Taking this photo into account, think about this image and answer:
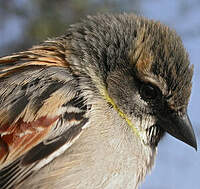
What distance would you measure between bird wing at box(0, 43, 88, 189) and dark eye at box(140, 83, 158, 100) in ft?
1.90

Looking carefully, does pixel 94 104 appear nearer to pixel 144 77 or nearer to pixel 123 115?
pixel 123 115

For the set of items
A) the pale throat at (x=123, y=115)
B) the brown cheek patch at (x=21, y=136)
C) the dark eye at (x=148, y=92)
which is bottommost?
the brown cheek patch at (x=21, y=136)

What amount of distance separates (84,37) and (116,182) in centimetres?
138

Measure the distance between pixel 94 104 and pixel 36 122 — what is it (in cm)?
51

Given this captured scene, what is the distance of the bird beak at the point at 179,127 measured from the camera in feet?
13.5

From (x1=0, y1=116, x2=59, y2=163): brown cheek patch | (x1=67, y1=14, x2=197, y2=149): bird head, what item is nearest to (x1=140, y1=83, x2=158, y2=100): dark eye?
(x1=67, y1=14, x2=197, y2=149): bird head

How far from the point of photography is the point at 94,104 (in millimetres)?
3896

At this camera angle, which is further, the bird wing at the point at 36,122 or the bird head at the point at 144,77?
the bird head at the point at 144,77

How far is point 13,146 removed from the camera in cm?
371

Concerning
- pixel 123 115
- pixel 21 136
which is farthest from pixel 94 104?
pixel 21 136

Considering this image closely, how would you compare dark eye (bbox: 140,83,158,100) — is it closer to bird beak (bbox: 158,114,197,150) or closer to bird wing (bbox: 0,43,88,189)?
bird beak (bbox: 158,114,197,150)

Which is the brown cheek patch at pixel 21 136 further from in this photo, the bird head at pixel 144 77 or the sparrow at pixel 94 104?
the bird head at pixel 144 77

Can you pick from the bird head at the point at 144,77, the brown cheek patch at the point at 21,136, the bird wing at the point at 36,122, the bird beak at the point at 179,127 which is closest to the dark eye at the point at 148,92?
the bird head at the point at 144,77

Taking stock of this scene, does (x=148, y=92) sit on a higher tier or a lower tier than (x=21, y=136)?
higher
